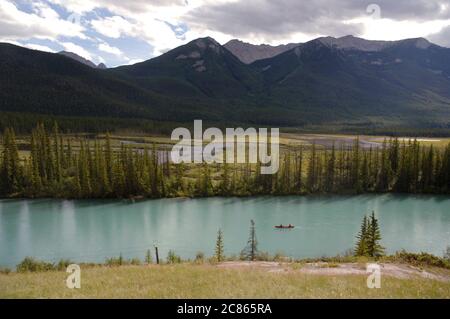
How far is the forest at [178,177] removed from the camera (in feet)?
341

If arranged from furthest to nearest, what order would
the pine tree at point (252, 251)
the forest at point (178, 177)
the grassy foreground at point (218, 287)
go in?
the forest at point (178, 177), the pine tree at point (252, 251), the grassy foreground at point (218, 287)

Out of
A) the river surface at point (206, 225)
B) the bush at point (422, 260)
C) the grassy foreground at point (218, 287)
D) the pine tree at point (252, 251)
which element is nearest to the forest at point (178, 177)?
the river surface at point (206, 225)

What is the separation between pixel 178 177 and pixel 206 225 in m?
32.5

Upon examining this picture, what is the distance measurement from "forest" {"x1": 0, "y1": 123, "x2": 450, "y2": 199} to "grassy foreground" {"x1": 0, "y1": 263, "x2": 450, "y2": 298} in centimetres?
7957

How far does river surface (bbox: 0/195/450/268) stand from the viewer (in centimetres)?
6219

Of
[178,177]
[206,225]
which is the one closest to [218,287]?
[206,225]

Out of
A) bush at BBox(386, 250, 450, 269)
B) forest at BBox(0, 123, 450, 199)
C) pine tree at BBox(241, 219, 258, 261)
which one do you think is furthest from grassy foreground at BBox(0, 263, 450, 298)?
forest at BBox(0, 123, 450, 199)

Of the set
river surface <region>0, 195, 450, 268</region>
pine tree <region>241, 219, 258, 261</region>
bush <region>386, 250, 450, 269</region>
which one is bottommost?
river surface <region>0, 195, 450, 268</region>

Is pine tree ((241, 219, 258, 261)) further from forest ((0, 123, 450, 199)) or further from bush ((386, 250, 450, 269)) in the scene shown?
forest ((0, 123, 450, 199))

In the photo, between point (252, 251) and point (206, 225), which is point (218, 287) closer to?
point (252, 251)

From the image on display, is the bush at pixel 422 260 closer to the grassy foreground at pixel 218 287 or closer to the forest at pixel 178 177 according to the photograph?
the grassy foreground at pixel 218 287

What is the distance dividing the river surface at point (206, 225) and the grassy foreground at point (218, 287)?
34.9 m
